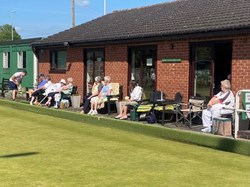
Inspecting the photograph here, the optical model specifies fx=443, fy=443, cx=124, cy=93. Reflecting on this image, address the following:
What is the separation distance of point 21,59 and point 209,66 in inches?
527

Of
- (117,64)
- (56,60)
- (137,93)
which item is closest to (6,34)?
(56,60)

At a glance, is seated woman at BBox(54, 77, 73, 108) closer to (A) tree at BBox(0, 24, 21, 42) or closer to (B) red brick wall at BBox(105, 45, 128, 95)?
(B) red brick wall at BBox(105, 45, 128, 95)

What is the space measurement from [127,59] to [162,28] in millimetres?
2110

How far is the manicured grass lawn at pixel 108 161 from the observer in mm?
6219

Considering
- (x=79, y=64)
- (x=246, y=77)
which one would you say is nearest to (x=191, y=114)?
(x=246, y=77)

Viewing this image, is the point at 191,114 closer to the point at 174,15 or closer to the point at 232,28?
the point at 232,28

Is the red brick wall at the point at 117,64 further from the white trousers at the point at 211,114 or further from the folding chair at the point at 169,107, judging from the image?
the white trousers at the point at 211,114

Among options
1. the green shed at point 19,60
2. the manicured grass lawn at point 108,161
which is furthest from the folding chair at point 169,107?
the green shed at point 19,60

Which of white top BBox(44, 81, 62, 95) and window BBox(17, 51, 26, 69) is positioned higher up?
window BBox(17, 51, 26, 69)

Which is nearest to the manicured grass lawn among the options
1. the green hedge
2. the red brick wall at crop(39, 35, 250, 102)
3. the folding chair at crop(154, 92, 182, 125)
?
the green hedge

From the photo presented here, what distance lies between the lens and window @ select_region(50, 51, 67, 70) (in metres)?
19.5

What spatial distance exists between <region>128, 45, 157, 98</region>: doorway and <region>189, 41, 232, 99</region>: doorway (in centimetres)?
179

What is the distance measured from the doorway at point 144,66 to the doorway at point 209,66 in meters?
1.79

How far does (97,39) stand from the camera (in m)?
16.1
